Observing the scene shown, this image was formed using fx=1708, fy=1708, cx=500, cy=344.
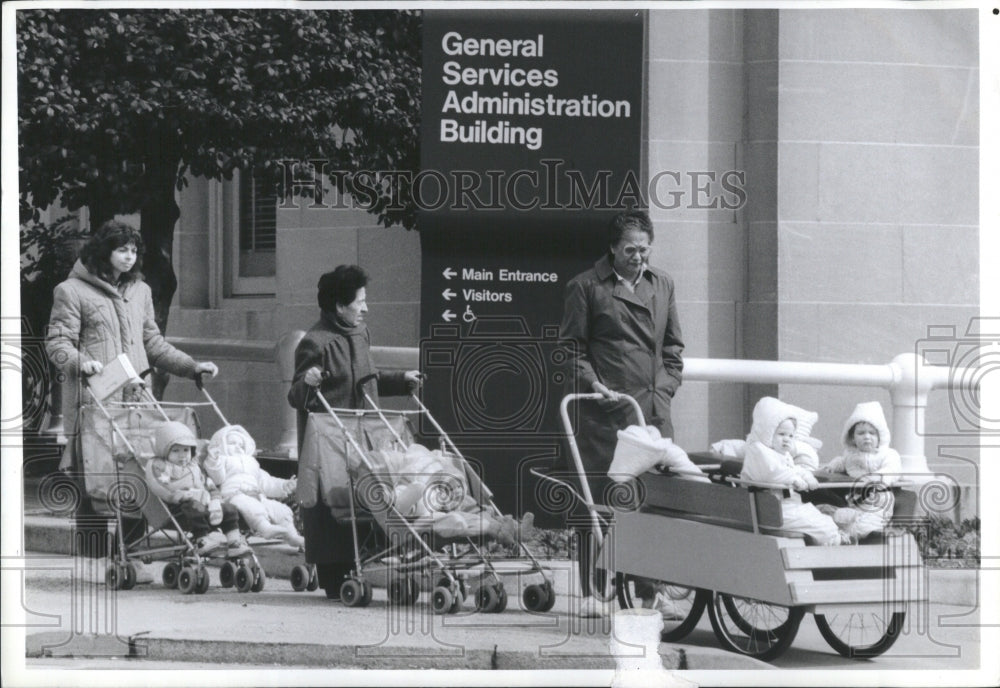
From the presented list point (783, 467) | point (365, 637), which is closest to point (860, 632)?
point (783, 467)

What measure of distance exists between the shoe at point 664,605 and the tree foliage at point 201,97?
2.11 metres

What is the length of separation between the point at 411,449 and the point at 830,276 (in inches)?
86.2

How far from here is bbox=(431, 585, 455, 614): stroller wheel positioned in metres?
8.03

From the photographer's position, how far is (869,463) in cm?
797

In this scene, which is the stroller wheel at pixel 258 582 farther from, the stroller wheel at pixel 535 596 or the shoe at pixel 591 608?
the shoe at pixel 591 608

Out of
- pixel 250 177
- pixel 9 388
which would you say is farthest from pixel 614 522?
pixel 9 388

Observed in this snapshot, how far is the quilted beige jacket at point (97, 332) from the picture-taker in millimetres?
8164

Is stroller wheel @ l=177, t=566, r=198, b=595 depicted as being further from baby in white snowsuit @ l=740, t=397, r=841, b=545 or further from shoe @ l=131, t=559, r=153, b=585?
baby in white snowsuit @ l=740, t=397, r=841, b=545

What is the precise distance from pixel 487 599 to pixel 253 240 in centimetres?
211

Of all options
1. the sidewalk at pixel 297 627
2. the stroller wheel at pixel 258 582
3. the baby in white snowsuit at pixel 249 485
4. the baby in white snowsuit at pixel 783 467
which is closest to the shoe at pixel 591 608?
the sidewalk at pixel 297 627

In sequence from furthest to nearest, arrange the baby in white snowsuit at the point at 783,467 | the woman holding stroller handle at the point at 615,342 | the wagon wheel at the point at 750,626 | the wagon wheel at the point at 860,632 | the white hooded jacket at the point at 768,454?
1. the woman holding stroller handle at the point at 615,342
2. the wagon wheel at the point at 860,632
3. the wagon wheel at the point at 750,626
4. the white hooded jacket at the point at 768,454
5. the baby in white snowsuit at the point at 783,467

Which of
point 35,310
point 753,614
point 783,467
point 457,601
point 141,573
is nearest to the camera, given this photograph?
point 783,467

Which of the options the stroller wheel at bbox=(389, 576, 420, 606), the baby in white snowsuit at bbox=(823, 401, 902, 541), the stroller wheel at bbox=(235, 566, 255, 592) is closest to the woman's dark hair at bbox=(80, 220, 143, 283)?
the stroller wheel at bbox=(235, 566, 255, 592)

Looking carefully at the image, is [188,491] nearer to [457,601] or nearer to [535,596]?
[457,601]
